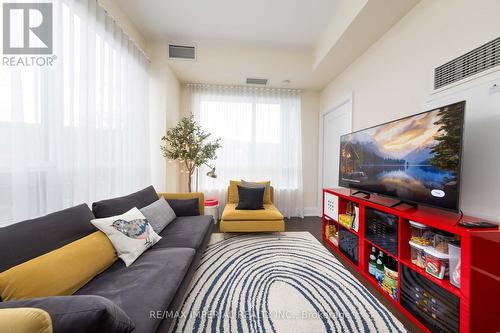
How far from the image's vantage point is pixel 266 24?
250 cm

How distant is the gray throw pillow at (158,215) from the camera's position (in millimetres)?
1877

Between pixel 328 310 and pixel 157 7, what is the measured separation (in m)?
3.59

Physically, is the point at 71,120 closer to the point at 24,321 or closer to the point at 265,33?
the point at 24,321

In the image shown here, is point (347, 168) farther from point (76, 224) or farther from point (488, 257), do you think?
point (76, 224)

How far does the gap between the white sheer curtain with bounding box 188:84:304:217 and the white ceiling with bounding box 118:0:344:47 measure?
38.8 inches

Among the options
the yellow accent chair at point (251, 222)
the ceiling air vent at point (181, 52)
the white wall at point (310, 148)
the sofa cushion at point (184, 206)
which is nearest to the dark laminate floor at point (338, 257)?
the white wall at point (310, 148)

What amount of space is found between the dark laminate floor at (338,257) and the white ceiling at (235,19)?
9.67ft

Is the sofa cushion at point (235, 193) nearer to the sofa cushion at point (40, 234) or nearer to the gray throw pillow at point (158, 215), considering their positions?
the gray throw pillow at point (158, 215)

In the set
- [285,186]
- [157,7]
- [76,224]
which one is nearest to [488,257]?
[76,224]

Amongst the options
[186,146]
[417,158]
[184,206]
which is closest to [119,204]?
[184,206]

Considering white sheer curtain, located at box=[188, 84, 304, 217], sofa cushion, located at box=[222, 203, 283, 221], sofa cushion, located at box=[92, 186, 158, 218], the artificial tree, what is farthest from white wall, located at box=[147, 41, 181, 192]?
sofa cushion, located at box=[222, 203, 283, 221]

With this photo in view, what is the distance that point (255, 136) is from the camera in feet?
12.1

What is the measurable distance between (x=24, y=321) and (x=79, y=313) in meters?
0.13

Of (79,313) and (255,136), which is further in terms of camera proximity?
(255,136)
